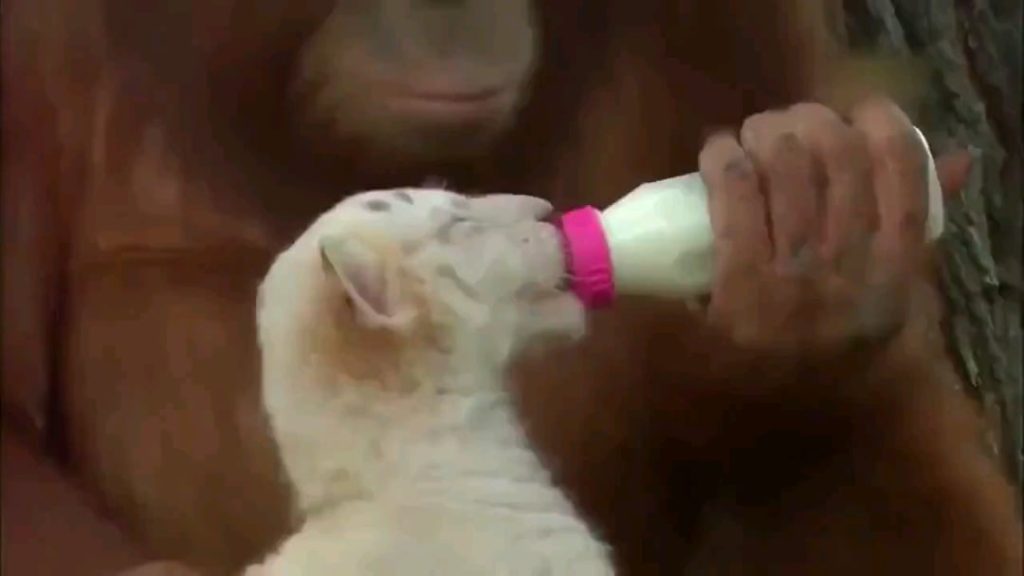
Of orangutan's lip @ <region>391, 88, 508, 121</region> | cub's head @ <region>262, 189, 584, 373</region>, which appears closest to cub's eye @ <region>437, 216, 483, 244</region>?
cub's head @ <region>262, 189, 584, 373</region>

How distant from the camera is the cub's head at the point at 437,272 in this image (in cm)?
44

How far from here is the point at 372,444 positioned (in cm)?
46

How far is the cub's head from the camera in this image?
44cm

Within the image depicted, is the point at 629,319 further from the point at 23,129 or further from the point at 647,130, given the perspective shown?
the point at 23,129

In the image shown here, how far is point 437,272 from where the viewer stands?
1.50 feet

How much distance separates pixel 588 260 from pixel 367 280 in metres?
0.07

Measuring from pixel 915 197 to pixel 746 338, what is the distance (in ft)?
0.28

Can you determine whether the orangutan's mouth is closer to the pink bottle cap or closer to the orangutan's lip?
the orangutan's lip

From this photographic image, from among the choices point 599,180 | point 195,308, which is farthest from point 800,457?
point 195,308

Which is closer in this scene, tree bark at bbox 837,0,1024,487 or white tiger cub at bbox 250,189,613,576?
white tiger cub at bbox 250,189,613,576

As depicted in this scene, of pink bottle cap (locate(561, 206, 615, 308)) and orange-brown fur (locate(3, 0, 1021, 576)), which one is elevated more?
pink bottle cap (locate(561, 206, 615, 308))

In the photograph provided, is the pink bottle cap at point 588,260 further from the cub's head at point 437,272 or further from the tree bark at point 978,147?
the tree bark at point 978,147

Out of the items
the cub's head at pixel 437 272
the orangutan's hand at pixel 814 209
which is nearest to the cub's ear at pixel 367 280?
the cub's head at pixel 437 272

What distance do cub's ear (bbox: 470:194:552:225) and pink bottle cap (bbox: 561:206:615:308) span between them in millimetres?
17
